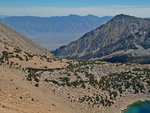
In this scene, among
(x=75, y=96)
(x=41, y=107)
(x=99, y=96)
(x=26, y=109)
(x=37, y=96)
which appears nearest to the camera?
(x=26, y=109)

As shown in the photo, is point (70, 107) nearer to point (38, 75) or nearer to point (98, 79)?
point (38, 75)

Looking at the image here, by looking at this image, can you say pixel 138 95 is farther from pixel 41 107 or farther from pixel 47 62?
pixel 41 107

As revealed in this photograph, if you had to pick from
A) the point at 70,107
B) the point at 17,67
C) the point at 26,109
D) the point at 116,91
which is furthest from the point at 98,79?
the point at 26,109

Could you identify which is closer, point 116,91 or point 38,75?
point 38,75

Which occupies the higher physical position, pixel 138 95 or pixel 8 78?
pixel 8 78

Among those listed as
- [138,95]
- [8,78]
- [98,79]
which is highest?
[8,78]

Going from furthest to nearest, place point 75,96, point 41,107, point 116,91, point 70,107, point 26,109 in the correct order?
point 116,91 → point 75,96 → point 70,107 → point 41,107 → point 26,109
